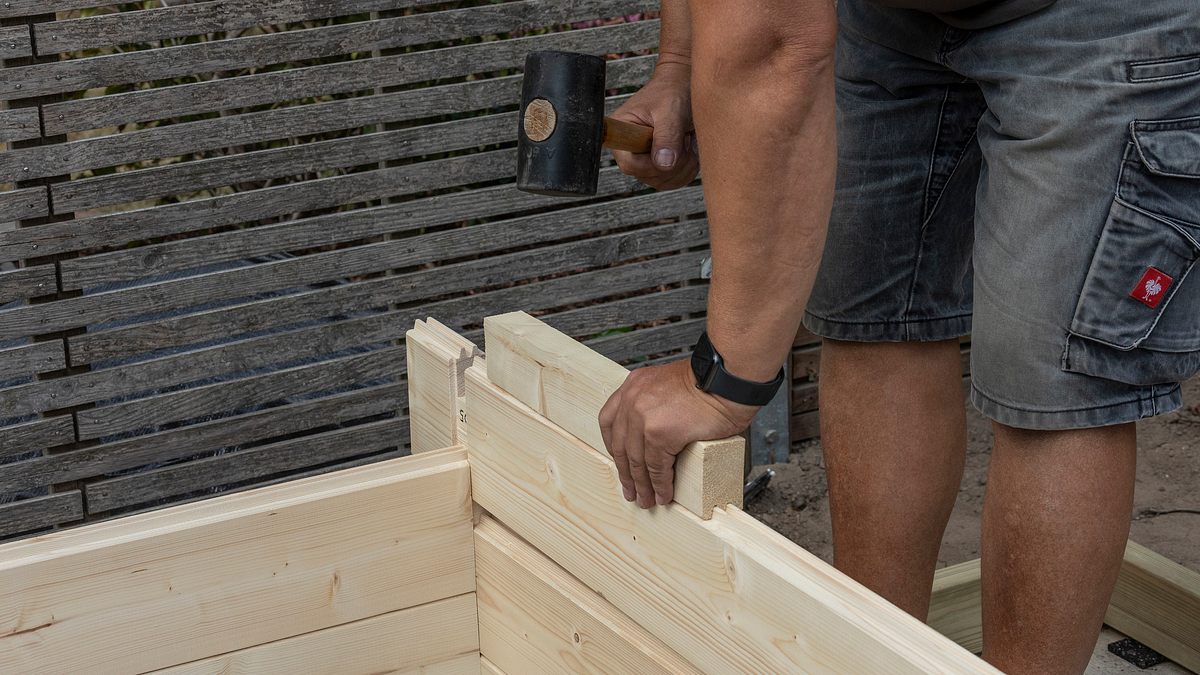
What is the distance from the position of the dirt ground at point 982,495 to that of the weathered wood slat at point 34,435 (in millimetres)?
1705

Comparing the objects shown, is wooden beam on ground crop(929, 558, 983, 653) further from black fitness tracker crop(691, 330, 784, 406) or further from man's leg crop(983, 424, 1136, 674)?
black fitness tracker crop(691, 330, 784, 406)

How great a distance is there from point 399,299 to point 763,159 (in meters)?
1.95

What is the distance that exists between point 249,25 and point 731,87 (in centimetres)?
179

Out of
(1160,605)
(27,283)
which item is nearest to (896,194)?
(1160,605)

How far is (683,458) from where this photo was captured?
1.32 metres

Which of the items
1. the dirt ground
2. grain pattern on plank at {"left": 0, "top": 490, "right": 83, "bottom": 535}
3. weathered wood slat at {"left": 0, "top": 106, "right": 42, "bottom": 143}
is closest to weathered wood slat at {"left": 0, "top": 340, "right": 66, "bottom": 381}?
grain pattern on plank at {"left": 0, "top": 490, "right": 83, "bottom": 535}

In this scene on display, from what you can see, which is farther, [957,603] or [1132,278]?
[957,603]

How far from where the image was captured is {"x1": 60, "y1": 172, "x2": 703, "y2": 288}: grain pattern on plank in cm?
278

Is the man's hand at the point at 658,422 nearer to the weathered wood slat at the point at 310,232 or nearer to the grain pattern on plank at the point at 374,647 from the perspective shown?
the grain pattern on plank at the point at 374,647

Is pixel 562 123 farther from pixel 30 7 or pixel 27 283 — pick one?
pixel 27 283

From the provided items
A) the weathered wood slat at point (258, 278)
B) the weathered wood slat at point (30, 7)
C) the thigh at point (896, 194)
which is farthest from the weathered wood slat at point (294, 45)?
the thigh at point (896, 194)

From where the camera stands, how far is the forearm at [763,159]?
125 cm

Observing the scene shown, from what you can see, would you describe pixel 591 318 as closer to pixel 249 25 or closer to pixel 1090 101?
pixel 249 25

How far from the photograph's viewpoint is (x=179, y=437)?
9.66ft
